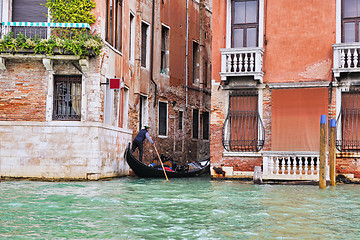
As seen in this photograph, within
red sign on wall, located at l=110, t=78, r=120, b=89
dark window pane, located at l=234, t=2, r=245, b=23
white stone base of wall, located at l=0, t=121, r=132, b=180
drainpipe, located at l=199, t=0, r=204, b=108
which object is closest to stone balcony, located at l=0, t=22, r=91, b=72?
red sign on wall, located at l=110, t=78, r=120, b=89

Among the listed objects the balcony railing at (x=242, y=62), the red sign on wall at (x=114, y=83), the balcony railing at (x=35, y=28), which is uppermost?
the balcony railing at (x=35, y=28)

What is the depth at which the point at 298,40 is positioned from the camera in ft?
41.0

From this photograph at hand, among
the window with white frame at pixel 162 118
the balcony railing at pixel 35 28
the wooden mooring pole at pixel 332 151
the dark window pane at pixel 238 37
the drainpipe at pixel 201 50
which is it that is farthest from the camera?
the drainpipe at pixel 201 50

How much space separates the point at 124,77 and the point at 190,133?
4854 millimetres

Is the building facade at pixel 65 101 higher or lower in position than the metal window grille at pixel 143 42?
lower

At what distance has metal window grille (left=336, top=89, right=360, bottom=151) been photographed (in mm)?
12125

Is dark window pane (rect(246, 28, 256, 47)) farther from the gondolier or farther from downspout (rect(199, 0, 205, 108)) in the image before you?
downspout (rect(199, 0, 205, 108))

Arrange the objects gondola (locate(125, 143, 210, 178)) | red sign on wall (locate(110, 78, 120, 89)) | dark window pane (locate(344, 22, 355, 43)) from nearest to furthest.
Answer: dark window pane (locate(344, 22, 355, 43))
red sign on wall (locate(110, 78, 120, 89))
gondola (locate(125, 143, 210, 178))

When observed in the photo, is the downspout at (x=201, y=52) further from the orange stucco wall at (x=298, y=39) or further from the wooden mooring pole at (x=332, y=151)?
the wooden mooring pole at (x=332, y=151)

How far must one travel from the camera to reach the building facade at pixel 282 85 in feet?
39.8

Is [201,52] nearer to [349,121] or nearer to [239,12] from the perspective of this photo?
[239,12]

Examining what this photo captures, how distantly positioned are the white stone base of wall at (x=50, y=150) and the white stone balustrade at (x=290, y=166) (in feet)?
11.4

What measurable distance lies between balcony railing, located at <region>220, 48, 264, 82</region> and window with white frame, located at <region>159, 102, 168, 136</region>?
14.1ft

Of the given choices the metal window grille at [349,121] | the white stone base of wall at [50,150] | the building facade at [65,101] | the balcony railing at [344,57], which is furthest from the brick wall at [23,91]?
the metal window grille at [349,121]
